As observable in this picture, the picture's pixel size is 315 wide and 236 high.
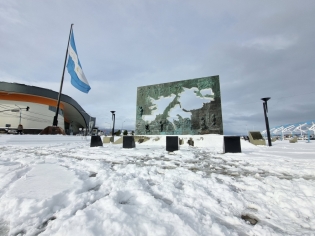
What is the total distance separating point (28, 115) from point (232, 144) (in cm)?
3504

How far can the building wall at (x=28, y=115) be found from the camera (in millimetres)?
27203

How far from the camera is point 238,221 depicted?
4.70ft

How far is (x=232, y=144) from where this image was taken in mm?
6629

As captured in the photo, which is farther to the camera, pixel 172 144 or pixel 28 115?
pixel 28 115

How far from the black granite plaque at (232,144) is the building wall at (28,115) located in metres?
34.3

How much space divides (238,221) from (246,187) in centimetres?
105

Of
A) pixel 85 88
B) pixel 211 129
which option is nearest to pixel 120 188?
pixel 211 129

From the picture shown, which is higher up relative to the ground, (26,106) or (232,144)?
(26,106)

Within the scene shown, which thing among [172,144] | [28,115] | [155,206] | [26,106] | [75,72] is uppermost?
[75,72]

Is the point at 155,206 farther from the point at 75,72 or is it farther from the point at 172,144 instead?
→ the point at 75,72

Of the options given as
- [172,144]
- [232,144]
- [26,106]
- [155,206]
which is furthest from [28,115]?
[155,206]

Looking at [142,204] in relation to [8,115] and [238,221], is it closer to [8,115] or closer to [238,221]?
[238,221]

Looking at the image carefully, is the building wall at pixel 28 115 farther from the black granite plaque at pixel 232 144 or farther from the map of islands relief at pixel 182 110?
the black granite plaque at pixel 232 144

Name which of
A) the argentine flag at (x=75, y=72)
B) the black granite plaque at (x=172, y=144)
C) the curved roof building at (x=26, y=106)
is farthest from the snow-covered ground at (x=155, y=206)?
the curved roof building at (x=26, y=106)
